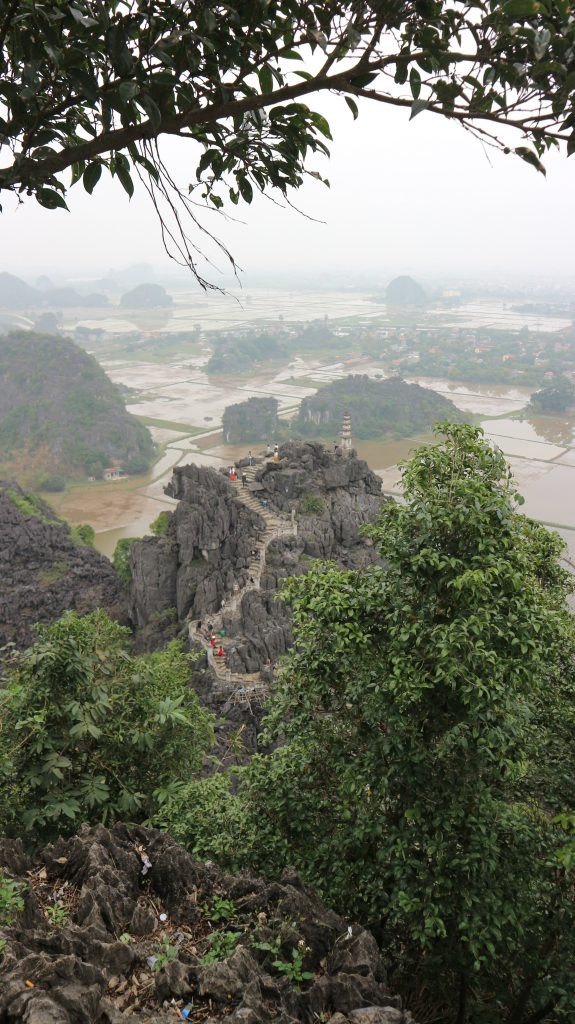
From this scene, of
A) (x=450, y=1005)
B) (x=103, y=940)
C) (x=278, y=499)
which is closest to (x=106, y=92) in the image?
(x=103, y=940)

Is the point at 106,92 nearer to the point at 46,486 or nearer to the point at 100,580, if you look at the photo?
the point at 100,580

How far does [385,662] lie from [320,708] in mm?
935

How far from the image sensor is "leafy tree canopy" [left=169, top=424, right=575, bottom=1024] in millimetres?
4438

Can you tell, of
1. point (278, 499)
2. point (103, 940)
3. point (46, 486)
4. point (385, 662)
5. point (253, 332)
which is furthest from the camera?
point (253, 332)

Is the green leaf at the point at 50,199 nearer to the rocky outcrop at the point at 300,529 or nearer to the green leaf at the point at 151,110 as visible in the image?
the green leaf at the point at 151,110

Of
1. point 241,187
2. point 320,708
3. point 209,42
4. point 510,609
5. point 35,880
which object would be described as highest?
point 209,42

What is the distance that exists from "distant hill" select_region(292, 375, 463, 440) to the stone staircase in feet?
97.2

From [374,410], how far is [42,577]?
33.1 meters

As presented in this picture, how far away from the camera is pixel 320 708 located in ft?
18.4

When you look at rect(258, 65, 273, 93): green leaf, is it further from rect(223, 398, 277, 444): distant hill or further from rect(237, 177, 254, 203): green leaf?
rect(223, 398, 277, 444): distant hill

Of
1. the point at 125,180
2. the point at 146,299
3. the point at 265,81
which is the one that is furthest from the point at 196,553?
the point at 146,299

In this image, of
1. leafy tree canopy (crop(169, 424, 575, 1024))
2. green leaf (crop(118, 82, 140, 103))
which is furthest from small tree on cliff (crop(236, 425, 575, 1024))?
green leaf (crop(118, 82, 140, 103))

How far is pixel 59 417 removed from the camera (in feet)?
181

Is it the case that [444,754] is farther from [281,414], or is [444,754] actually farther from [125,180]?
[281,414]
